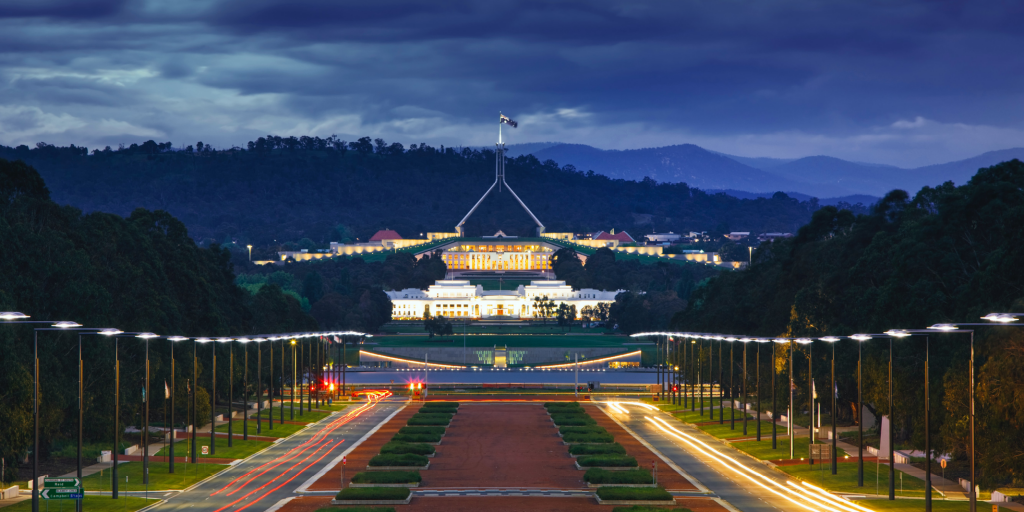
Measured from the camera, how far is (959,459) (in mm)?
52875

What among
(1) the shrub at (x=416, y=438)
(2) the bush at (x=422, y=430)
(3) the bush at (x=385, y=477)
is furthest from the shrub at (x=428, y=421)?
(3) the bush at (x=385, y=477)

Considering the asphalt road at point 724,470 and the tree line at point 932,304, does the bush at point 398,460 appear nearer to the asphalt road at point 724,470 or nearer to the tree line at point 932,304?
the asphalt road at point 724,470

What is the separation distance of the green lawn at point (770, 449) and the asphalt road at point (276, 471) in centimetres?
2022

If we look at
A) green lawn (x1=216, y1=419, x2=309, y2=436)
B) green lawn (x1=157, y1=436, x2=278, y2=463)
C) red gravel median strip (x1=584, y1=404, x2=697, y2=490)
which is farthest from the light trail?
→ green lawn (x1=157, y1=436, x2=278, y2=463)

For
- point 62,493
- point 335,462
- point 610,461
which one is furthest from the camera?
point 335,462

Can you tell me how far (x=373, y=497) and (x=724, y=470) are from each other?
1753 cm

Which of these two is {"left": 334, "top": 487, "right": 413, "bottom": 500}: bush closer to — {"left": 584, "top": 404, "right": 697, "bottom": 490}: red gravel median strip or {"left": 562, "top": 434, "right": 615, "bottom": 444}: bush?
{"left": 584, "top": 404, "right": 697, "bottom": 490}: red gravel median strip

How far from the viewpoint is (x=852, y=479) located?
4984 cm

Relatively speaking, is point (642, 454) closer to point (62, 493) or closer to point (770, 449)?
point (770, 449)

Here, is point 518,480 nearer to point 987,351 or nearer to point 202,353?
point 987,351

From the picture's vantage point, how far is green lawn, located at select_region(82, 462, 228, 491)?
47750 mm

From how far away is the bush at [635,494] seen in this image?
44003 mm

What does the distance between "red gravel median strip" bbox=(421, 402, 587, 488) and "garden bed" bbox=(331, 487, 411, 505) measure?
4.42m

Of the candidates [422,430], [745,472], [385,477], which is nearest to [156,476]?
[385,477]
